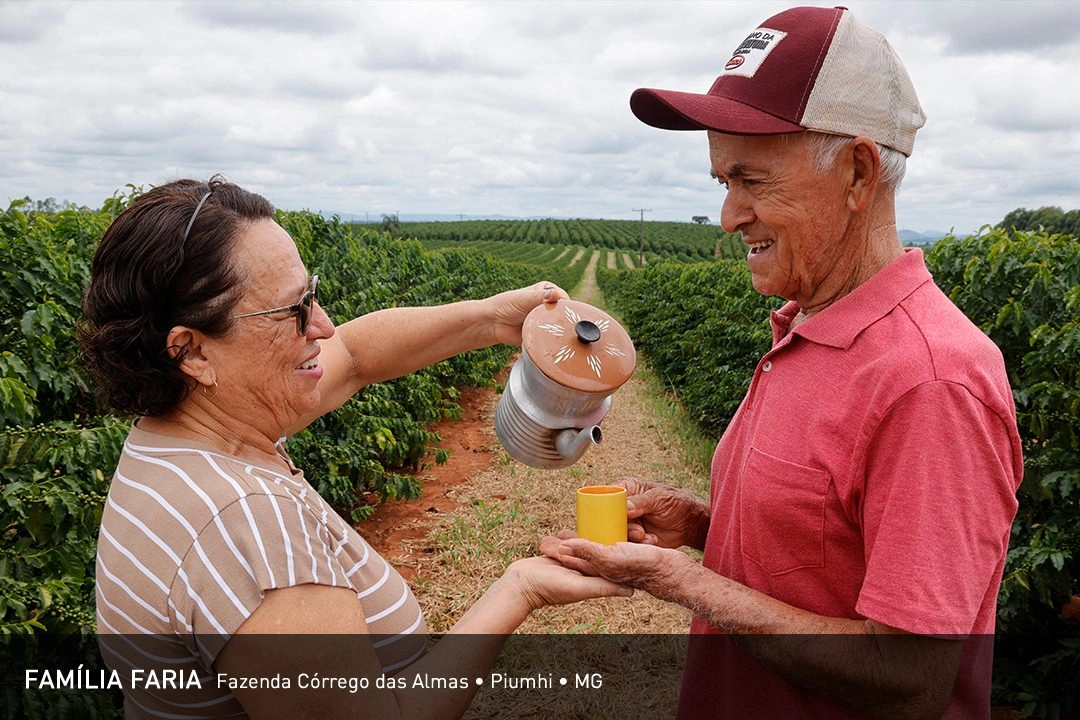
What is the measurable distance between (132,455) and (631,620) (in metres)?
4.03

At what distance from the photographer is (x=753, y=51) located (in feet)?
5.52

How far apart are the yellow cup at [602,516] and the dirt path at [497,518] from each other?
3186 mm

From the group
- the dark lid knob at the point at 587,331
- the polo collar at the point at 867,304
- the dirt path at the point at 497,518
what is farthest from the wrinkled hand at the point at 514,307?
the dirt path at the point at 497,518

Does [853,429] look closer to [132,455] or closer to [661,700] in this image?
[132,455]

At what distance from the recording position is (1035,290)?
3924mm

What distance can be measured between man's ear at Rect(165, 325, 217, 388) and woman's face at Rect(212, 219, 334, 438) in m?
0.02

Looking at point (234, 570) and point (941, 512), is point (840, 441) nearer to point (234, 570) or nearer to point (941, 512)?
point (941, 512)

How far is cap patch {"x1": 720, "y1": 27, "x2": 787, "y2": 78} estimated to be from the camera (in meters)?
1.64

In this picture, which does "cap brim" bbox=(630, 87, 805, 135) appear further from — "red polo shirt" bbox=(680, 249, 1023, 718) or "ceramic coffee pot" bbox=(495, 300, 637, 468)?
"ceramic coffee pot" bbox=(495, 300, 637, 468)

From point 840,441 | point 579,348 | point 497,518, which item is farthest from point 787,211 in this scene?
point 497,518

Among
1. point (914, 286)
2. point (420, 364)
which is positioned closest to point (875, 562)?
point (914, 286)

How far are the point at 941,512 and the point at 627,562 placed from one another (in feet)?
2.21

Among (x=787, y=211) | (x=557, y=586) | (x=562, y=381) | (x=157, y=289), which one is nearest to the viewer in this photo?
(x=157, y=289)

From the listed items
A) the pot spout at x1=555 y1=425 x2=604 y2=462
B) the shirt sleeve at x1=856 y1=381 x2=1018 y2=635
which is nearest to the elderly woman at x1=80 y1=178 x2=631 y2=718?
the pot spout at x1=555 y1=425 x2=604 y2=462
